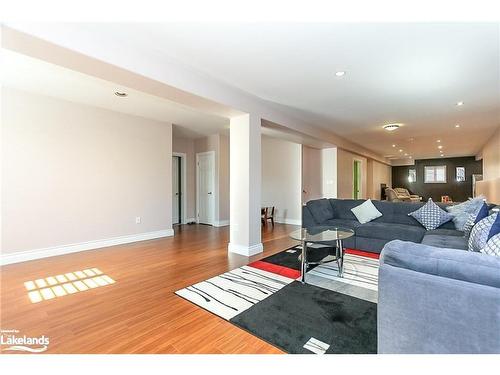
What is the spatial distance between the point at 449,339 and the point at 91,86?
14.3 ft

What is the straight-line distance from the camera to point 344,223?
434 cm

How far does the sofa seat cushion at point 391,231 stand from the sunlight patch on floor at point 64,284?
3615 mm

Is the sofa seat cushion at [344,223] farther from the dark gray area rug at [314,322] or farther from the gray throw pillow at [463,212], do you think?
the dark gray area rug at [314,322]

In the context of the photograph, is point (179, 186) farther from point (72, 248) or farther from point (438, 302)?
point (438, 302)

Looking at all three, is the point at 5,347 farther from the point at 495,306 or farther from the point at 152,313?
the point at 495,306

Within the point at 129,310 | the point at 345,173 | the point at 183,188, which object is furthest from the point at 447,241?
the point at 183,188

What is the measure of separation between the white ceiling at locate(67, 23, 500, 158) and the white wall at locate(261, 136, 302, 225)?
99.6 inches

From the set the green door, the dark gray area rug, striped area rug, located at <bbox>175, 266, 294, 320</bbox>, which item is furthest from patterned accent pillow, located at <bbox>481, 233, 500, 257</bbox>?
the green door

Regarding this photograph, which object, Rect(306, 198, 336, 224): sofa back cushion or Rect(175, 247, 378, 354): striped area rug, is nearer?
Rect(175, 247, 378, 354): striped area rug

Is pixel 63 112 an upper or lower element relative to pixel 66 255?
upper

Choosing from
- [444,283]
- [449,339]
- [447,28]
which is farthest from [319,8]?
[449,339]

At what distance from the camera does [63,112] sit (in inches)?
155

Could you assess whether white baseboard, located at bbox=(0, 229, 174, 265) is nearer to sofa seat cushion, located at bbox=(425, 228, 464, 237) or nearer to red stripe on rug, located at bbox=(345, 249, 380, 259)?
red stripe on rug, located at bbox=(345, 249, 380, 259)

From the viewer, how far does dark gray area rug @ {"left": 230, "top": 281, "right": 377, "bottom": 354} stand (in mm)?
1673
